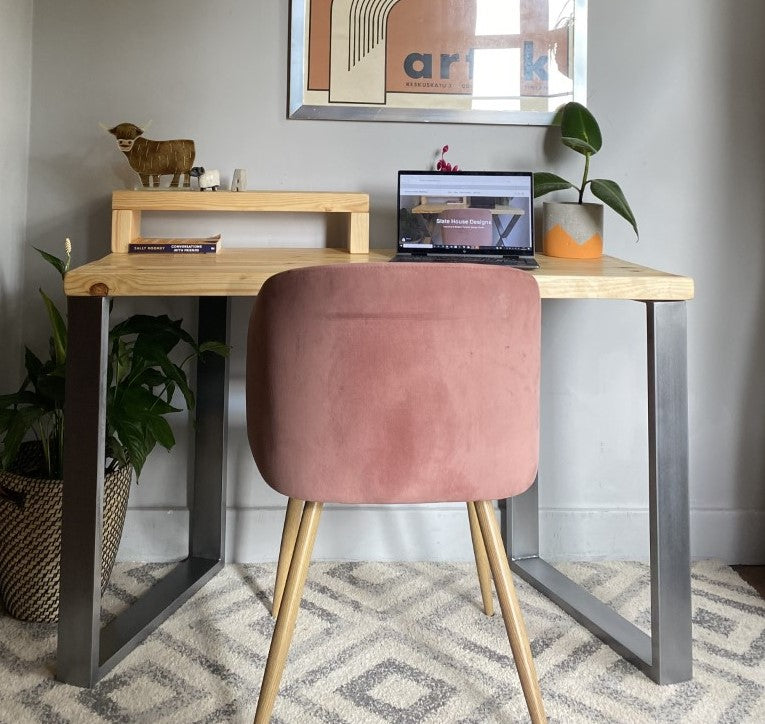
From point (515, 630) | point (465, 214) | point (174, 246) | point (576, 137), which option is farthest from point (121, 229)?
point (515, 630)

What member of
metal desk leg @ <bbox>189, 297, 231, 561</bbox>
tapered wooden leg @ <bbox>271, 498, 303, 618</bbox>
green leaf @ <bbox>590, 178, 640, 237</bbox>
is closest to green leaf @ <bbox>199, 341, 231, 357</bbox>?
metal desk leg @ <bbox>189, 297, 231, 561</bbox>

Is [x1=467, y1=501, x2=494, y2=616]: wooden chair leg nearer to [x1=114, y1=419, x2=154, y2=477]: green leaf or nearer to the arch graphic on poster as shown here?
[x1=114, y1=419, x2=154, y2=477]: green leaf

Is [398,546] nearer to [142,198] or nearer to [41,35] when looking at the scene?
[142,198]

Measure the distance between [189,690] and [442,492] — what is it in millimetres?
616

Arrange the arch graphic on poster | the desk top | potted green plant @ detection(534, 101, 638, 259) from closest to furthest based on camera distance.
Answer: the desk top
potted green plant @ detection(534, 101, 638, 259)
the arch graphic on poster

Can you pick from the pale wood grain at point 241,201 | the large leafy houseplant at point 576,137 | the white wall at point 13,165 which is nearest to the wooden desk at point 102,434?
the pale wood grain at point 241,201

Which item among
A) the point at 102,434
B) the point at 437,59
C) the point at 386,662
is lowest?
the point at 386,662

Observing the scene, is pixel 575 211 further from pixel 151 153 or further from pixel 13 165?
pixel 13 165

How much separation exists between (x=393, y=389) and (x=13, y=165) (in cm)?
124

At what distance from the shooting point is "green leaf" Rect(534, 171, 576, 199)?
197cm

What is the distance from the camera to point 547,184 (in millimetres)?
1978

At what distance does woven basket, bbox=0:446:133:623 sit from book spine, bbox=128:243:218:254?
496mm

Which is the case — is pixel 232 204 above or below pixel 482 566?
above

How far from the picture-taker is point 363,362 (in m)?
1.25
